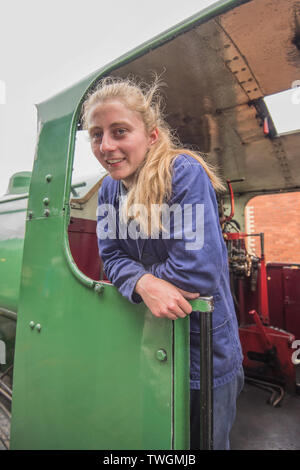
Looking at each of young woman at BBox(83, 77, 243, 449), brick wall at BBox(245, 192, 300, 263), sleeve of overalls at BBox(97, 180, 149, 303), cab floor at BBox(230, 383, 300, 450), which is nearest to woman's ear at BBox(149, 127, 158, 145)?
young woman at BBox(83, 77, 243, 449)

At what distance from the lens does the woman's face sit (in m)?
1.02

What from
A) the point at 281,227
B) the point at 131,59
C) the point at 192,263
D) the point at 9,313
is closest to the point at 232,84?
the point at 131,59

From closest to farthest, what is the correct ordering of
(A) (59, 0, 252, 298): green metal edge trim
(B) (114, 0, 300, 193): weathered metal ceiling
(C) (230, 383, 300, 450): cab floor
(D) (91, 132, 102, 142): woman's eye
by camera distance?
(A) (59, 0, 252, 298): green metal edge trim → (D) (91, 132, 102, 142): woman's eye → (B) (114, 0, 300, 193): weathered metal ceiling → (C) (230, 383, 300, 450): cab floor

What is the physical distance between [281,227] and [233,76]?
1030 centimetres

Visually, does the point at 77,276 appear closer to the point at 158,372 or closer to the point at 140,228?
the point at 140,228

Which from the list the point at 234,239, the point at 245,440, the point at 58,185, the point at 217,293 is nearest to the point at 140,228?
the point at 217,293

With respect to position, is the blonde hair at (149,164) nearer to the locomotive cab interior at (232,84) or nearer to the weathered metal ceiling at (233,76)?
the locomotive cab interior at (232,84)

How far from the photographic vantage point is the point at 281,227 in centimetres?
1120

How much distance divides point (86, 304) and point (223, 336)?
565 millimetres

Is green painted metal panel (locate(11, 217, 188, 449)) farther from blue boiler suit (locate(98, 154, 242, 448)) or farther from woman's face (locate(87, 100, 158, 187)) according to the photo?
woman's face (locate(87, 100, 158, 187))

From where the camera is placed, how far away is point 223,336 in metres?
1.02

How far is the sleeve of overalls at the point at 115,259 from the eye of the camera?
3.19 ft

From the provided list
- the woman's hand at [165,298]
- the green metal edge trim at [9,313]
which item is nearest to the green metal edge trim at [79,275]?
the woman's hand at [165,298]

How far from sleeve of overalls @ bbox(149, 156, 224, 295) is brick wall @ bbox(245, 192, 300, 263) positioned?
34.4ft
